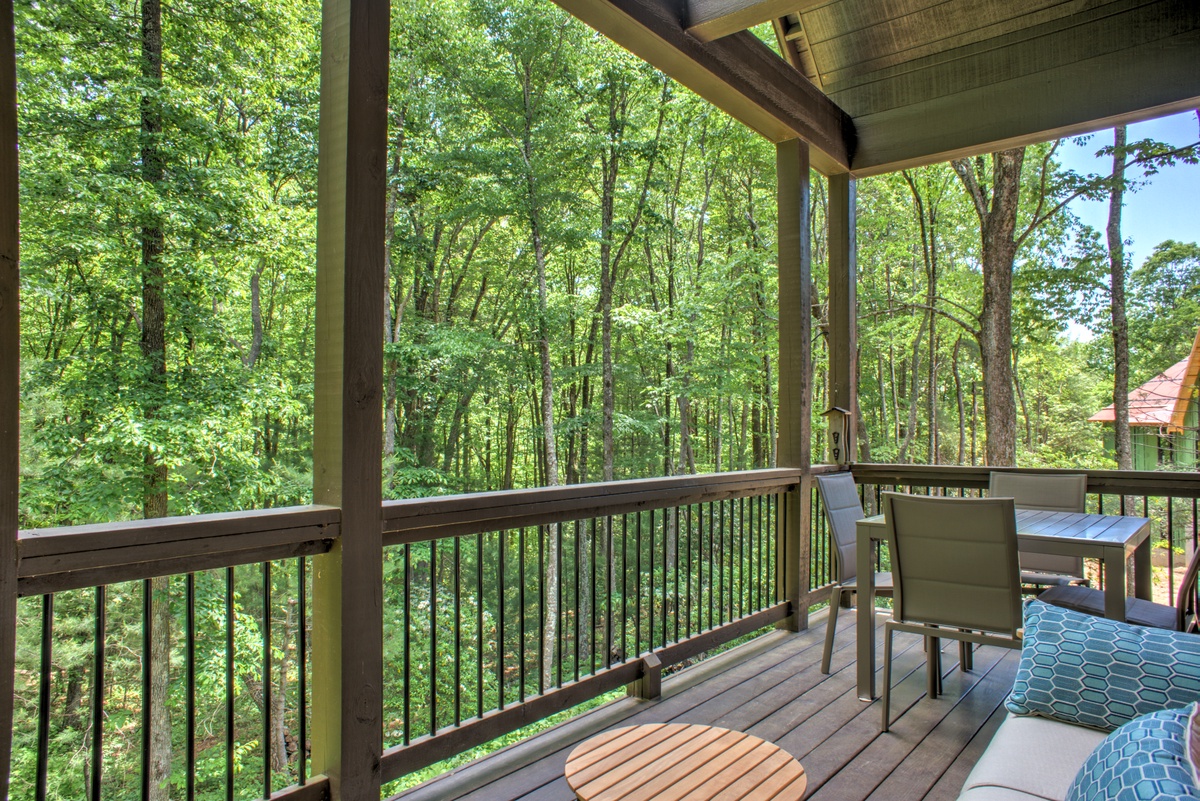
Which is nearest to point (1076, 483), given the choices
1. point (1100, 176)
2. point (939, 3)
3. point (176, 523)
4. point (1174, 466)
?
point (939, 3)

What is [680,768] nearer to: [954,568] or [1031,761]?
[1031,761]

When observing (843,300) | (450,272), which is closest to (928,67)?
(843,300)

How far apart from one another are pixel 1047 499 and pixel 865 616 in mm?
1503

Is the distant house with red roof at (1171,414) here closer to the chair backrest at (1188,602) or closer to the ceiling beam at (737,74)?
the ceiling beam at (737,74)

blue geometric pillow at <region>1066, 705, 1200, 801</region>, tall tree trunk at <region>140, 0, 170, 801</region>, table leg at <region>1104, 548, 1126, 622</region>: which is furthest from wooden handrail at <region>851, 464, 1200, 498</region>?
tall tree trunk at <region>140, 0, 170, 801</region>

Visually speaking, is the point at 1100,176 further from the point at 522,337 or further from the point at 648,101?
the point at 522,337

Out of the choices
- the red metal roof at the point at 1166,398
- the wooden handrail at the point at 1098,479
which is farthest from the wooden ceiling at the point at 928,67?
the red metal roof at the point at 1166,398

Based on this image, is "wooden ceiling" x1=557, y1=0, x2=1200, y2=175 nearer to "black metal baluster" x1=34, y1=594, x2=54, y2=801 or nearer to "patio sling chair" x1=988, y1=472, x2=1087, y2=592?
A: "patio sling chair" x1=988, y1=472, x2=1087, y2=592

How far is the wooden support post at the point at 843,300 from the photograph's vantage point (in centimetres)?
458

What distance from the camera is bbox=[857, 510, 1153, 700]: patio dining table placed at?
2562mm

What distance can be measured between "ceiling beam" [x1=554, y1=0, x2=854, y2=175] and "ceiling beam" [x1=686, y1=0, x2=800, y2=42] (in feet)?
0.24

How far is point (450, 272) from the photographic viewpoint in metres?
15.1

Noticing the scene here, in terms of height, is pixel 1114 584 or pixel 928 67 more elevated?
pixel 928 67

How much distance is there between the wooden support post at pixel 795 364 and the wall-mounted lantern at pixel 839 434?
0.39 metres
